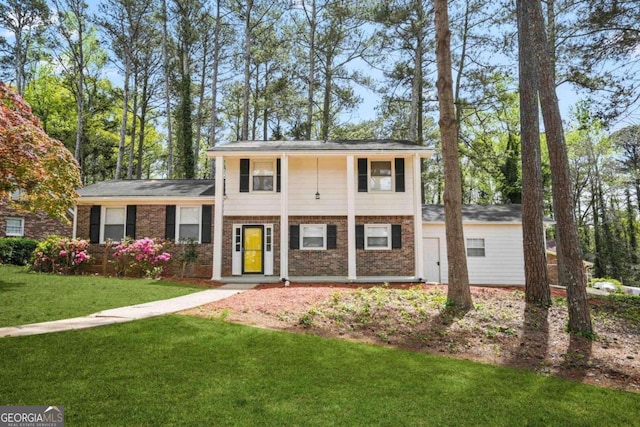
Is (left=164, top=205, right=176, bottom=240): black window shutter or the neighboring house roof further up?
the neighboring house roof

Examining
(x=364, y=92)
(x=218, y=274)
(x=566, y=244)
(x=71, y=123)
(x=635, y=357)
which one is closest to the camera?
(x=635, y=357)

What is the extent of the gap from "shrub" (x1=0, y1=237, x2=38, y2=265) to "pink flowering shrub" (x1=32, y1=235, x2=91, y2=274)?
2118 millimetres

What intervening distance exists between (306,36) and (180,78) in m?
8.48

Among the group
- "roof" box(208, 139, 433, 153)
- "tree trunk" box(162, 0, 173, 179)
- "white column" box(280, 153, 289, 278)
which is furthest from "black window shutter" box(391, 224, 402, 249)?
"tree trunk" box(162, 0, 173, 179)

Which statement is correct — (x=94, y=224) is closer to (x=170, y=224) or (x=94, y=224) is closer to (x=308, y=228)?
(x=170, y=224)

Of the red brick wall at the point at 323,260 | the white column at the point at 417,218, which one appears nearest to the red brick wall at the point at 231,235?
the red brick wall at the point at 323,260

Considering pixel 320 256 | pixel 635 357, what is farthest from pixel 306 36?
pixel 635 357

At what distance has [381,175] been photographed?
14.1m

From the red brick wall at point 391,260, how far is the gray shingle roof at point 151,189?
6.01 m

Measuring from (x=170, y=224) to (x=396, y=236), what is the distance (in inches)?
323

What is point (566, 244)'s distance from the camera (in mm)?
6438

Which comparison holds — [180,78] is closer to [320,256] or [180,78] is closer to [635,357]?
[320,256]

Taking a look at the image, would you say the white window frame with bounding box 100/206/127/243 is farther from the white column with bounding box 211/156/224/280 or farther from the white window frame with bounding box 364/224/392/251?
the white window frame with bounding box 364/224/392/251
